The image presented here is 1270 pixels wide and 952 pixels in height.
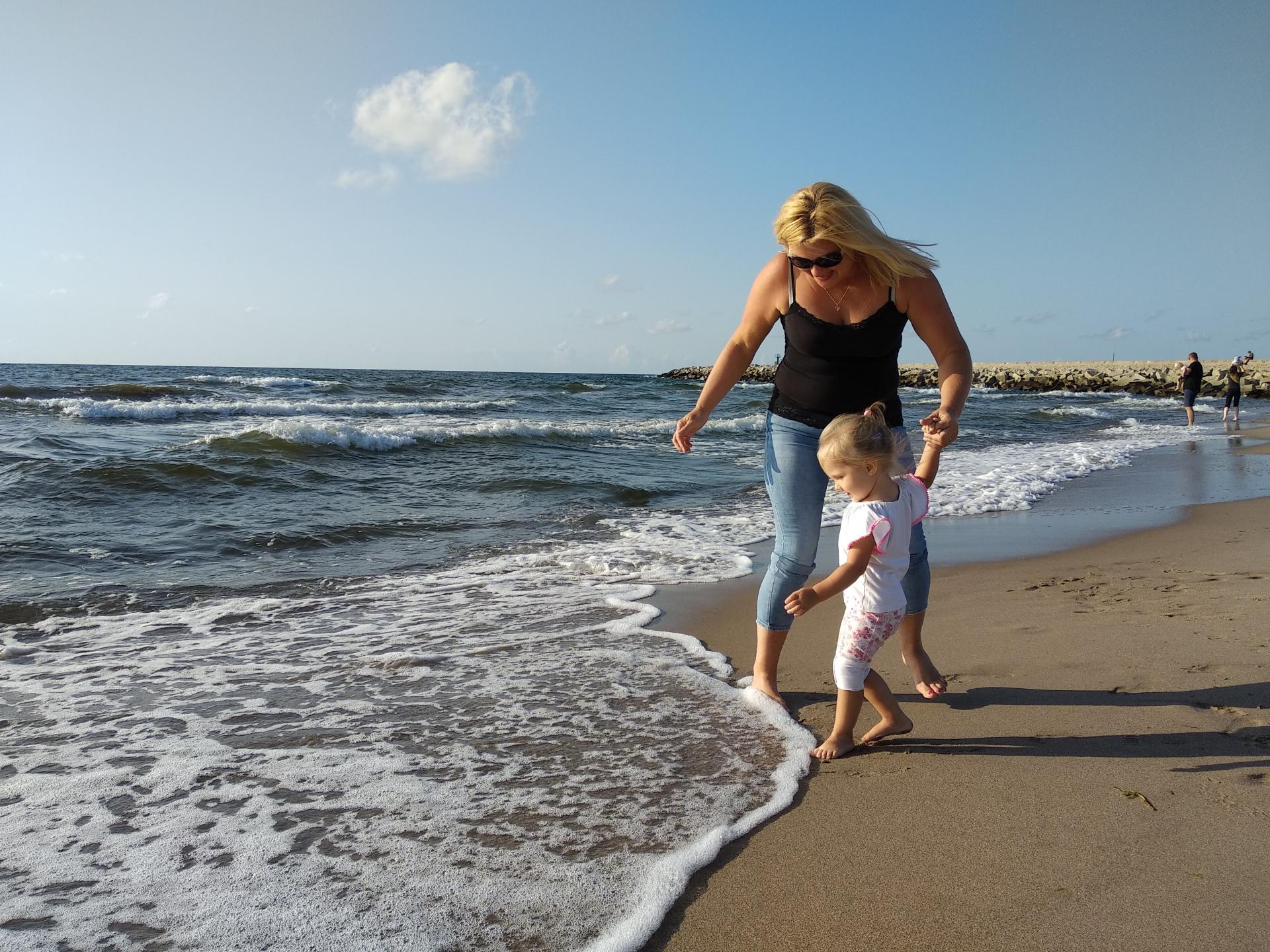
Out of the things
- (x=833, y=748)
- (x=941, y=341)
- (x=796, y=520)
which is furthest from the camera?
(x=796, y=520)

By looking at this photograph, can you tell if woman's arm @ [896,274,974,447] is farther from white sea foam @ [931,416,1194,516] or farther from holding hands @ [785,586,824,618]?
white sea foam @ [931,416,1194,516]

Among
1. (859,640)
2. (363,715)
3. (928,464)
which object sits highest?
(928,464)

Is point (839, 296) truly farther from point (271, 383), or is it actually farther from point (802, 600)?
point (271, 383)

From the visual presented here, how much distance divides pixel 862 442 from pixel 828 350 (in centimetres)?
42

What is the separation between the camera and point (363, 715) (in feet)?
10.2

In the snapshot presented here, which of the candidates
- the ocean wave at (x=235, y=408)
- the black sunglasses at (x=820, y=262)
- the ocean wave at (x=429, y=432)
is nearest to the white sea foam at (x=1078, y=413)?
the ocean wave at (x=429, y=432)

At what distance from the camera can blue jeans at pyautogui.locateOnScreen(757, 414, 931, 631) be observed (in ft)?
9.77

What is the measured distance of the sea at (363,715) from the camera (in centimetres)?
194

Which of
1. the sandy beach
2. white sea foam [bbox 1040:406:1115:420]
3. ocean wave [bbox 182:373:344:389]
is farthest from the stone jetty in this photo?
the sandy beach

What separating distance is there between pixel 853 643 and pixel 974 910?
0.95 metres

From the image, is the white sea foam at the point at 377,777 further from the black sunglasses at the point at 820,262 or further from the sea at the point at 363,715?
the black sunglasses at the point at 820,262

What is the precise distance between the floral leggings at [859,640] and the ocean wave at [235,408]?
67.6ft

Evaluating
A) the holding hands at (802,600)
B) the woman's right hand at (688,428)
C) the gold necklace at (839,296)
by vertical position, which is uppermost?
the gold necklace at (839,296)

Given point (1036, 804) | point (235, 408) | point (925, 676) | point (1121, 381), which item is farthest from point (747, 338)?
point (1121, 381)
